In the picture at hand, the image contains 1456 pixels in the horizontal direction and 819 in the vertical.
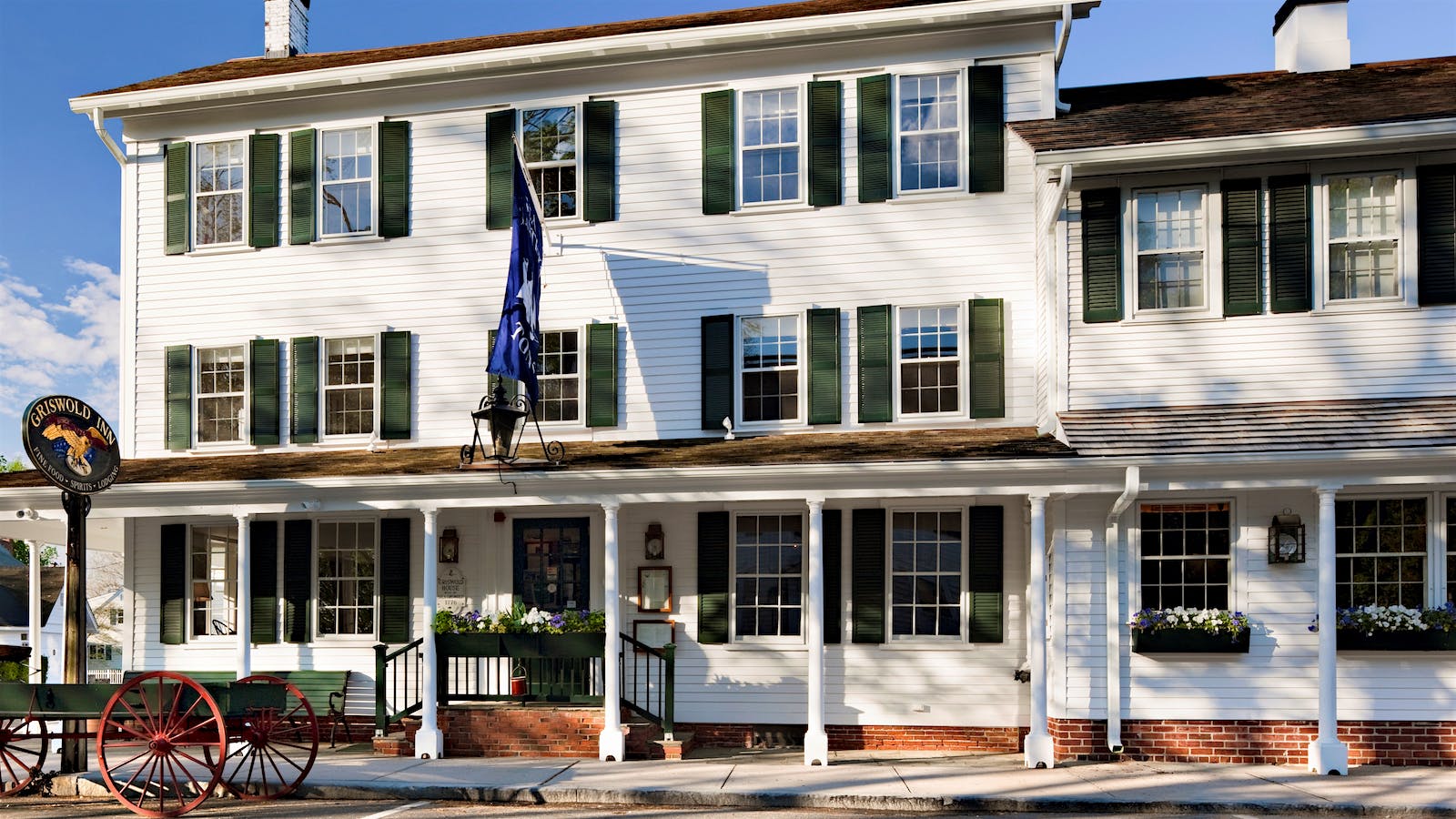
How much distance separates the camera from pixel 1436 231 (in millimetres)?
12047

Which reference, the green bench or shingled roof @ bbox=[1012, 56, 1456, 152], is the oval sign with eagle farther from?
shingled roof @ bbox=[1012, 56, 1456, 152]

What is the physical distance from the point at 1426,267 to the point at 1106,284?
10.0 feet

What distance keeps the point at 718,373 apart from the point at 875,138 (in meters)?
3.25

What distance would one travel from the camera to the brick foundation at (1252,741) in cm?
1178

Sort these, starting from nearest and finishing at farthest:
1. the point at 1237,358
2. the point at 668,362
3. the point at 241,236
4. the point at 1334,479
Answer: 1. the point at 1334,479
2. the point at 1237,358
3. the point at 668,362
4. the point at 241,236

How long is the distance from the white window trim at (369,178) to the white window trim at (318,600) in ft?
11.6

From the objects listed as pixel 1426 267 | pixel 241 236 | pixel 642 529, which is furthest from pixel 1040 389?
pixel 241 236

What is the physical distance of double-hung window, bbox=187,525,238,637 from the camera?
593 inches

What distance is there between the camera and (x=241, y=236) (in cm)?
1563

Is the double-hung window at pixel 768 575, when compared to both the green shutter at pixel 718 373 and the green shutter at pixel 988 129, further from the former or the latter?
the green shutter at pixel 988 129

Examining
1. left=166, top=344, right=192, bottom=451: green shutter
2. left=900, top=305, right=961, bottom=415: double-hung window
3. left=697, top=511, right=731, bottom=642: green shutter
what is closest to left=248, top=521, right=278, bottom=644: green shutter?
left=166, top=344, right=192, bottom=451: green shutter

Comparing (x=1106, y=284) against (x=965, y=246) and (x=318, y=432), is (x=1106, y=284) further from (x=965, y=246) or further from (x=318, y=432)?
(x=318, y=432)

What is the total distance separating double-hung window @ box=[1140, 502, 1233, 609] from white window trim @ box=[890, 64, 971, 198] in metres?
4.19

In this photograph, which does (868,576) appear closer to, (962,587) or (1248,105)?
(962,587)
